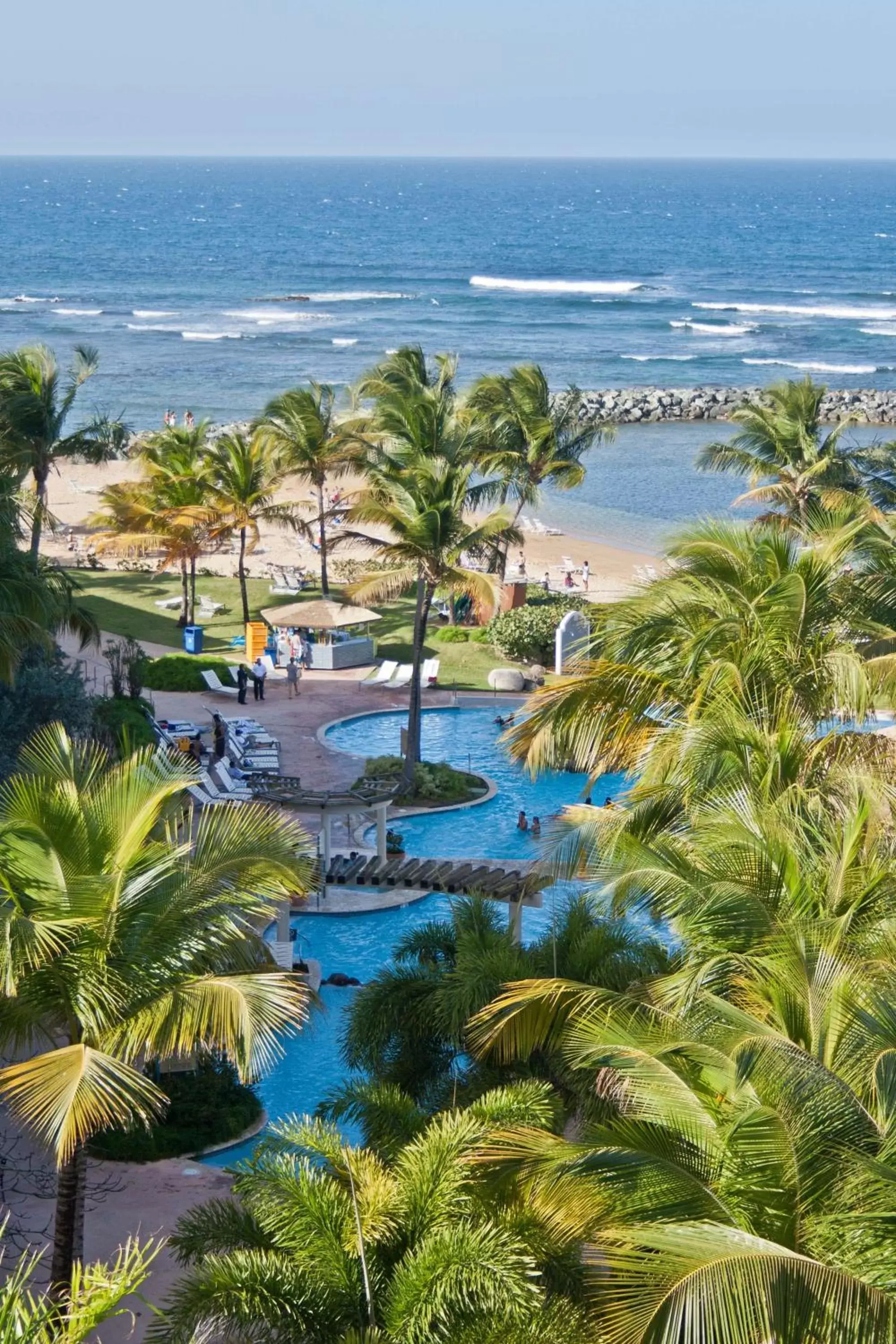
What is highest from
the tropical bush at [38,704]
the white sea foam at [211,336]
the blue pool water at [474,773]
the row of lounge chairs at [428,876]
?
the white sea foam at [211,336]

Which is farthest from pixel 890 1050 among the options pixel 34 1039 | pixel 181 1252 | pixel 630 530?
pixel 630 530

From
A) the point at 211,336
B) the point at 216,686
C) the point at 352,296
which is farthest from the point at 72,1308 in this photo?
the point at 352,296

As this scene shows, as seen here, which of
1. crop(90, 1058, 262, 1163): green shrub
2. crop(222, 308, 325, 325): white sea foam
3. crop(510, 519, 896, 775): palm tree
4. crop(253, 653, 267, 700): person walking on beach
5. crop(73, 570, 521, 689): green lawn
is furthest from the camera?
crop(222, 308, 325, 325): white sea foam

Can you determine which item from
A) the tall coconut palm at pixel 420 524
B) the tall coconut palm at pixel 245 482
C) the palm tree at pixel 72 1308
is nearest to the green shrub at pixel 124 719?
the tall coconut palm at pixel 420 524

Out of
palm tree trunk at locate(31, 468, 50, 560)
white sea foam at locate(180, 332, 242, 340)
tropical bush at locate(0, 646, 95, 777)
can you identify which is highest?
palm tree trunk at locate(31, 468, 50, 560)

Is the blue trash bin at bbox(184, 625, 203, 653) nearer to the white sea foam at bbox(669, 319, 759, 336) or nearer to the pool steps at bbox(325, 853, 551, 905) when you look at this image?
the pool steps at bbox(325, 853, 551, 905)

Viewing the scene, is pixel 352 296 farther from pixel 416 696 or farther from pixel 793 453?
pixel 416 696

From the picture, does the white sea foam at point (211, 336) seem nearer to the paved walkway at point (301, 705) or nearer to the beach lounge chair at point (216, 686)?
the paved walkway at point (301, 705)

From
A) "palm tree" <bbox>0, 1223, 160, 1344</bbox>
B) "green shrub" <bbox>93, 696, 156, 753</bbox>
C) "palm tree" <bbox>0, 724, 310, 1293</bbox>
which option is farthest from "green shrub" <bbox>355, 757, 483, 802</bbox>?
"palm tree" <bbox>0, 1223, 160, 1344</bbox>
